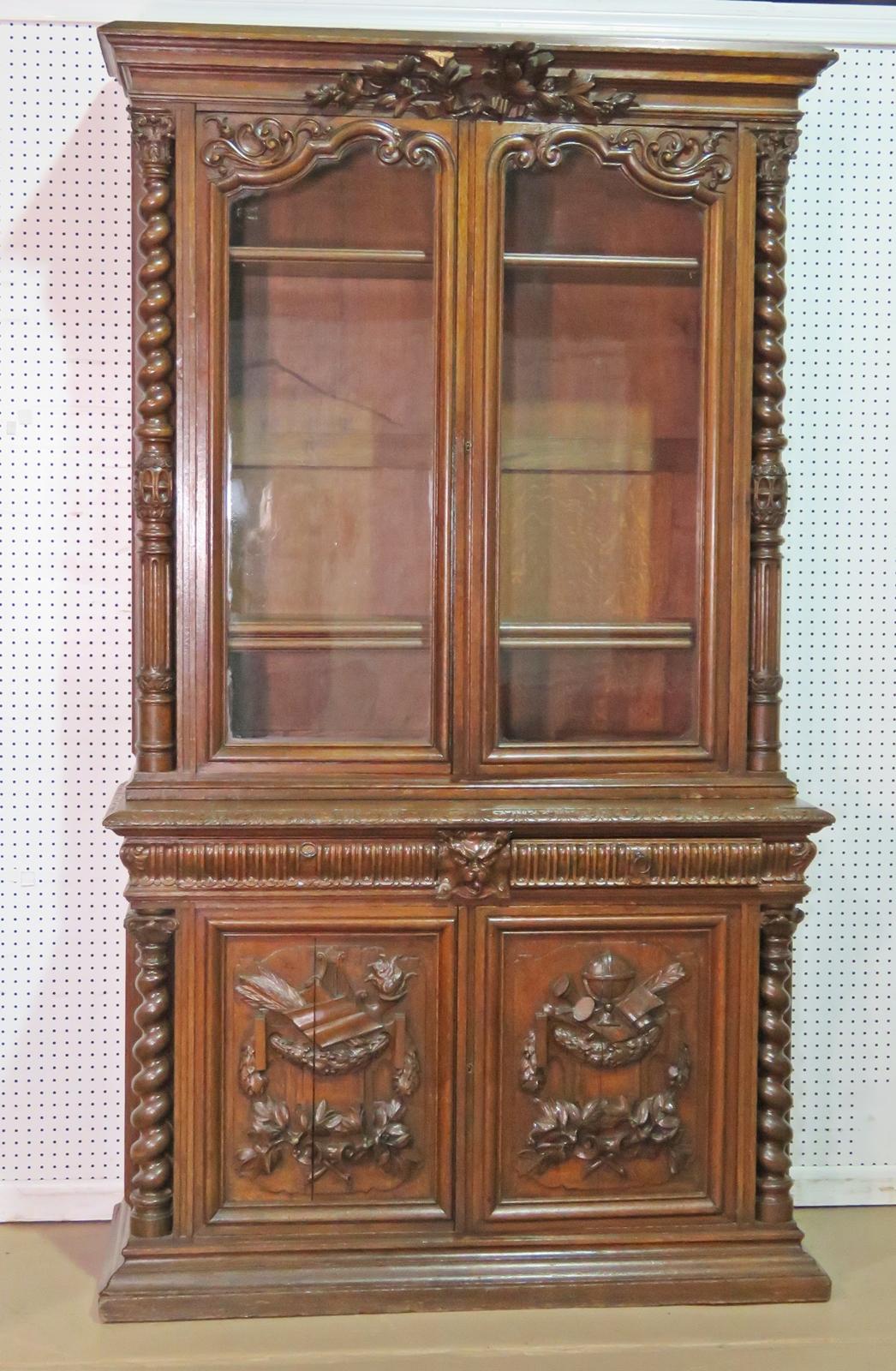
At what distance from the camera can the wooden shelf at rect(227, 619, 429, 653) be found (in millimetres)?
2480

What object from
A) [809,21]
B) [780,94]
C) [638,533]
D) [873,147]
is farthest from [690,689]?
[809,21]

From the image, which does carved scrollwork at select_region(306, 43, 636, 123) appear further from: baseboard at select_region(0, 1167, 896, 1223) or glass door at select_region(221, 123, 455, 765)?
baseboard at select_region(0, 1167, 896, 1223)

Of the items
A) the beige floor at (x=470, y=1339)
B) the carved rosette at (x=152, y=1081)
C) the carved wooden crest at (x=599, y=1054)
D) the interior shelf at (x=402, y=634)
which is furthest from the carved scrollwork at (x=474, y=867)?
the beige floor at (x=470, y=1339)

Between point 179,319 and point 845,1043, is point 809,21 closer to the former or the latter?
point 179,319

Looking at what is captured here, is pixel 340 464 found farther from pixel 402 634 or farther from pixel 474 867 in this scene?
pixel 474 867

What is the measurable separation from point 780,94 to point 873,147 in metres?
0.56

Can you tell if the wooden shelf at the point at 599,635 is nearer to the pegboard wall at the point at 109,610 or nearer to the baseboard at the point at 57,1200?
the pegboard wall at the point at 109,610

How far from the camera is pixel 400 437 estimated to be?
2.50 m

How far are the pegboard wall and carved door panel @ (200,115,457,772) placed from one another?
0.47m

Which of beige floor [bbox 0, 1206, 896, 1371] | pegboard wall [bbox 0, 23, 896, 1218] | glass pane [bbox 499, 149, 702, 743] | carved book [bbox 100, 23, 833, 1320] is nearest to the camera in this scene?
beige floor [bbox 0, 1206, 896, 1371]

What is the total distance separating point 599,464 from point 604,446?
4 cm

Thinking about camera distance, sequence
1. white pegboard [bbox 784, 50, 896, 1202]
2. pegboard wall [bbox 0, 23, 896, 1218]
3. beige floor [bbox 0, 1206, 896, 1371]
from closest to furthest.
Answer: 1. beige floor [bbox 0, 1206, 896, 1371]
2. pegboard wall [bbox 0, 23, 896, 1218]
3. white pegboard [bbox 784, 50, 896, 1202]

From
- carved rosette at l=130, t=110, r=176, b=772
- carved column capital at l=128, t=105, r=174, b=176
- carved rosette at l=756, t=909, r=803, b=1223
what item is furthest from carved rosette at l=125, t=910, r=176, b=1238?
carved column capital at l=128, t=105, r=174, b=176

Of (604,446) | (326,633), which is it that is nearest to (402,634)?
(326,633)
